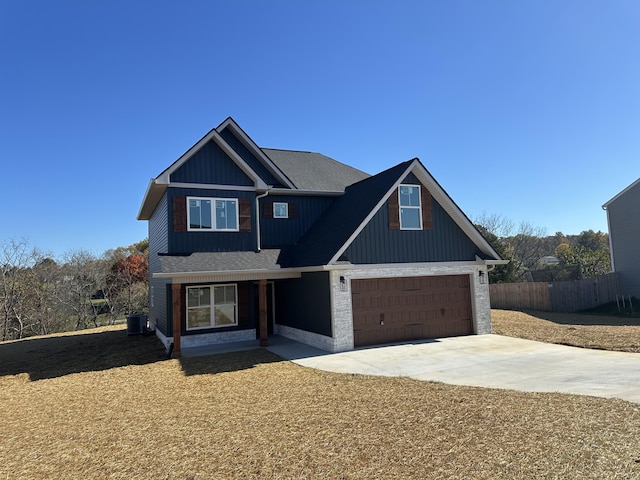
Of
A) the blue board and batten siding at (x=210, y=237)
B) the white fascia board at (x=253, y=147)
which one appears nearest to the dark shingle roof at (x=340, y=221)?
the blue board and batten siding at (x=210, y=237)

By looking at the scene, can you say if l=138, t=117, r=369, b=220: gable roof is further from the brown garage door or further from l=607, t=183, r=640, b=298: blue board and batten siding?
l=607, t=183, r=640, b=298: blue board and batten siding

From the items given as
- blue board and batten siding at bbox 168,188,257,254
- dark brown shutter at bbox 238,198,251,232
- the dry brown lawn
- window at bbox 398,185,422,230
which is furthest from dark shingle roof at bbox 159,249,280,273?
the dry brown lawn

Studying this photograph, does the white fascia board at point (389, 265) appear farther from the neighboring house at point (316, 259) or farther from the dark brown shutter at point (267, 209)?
the dark brown shutter at point (267, 209)

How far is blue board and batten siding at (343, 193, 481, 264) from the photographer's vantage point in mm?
13680

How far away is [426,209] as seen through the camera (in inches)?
583

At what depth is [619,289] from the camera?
80.0 ft

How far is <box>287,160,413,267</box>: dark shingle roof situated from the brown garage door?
1.50m

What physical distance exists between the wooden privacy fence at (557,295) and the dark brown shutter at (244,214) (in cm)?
1616

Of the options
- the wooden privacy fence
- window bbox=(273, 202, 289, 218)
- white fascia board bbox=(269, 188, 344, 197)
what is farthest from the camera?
the wooden privacy fence

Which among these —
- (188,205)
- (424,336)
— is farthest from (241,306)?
(424,336)

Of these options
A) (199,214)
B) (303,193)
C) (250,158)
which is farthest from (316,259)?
(250,158)

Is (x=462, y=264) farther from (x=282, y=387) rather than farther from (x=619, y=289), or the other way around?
(x=619, y=289)

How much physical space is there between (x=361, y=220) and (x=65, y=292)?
28224mm

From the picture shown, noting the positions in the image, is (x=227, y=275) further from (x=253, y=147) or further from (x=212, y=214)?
(x=253, y=147)
